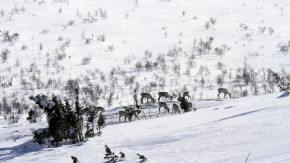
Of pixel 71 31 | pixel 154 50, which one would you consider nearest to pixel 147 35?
pixel 154 50

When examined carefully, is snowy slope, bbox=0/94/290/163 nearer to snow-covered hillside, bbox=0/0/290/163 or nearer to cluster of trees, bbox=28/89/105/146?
cluster of trees, bbox=28/89/105/146

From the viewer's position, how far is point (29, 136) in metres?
24.1

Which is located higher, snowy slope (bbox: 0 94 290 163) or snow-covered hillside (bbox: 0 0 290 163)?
snow-covered hillside (bbox: 0 0 290 163)

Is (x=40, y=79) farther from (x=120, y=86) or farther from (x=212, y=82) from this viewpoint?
(x=212, y=82)

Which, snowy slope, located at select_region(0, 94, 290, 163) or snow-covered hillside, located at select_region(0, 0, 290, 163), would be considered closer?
snowy slope, located at select_region(0, 94, 290, 163)

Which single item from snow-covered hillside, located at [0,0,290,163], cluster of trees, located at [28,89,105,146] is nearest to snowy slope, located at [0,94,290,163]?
cluster of trees, located at [28,89,105,146]

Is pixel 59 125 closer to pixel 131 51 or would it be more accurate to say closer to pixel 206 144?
pixel 206 144

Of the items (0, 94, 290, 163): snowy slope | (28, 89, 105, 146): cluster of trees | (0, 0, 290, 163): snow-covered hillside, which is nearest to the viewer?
(0, 94, 290, 163): snowy slope

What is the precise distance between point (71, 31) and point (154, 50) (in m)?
22.2

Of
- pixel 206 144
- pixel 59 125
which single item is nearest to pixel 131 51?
pixel 59 125

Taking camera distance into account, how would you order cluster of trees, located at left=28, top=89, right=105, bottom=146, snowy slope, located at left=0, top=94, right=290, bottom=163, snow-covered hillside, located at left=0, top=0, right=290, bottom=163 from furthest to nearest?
1. snow-covered hillside, located at left=0, top=0, right=290, bottom=163
2. cluster of trees, located at left=28, top=89, right=105, bottom=146
3. snowy slope, located at left=0, top=94, right=290, bottom=163

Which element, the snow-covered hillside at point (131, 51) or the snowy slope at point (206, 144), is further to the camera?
Answer: the snow-covered hillside at point (131, 51)

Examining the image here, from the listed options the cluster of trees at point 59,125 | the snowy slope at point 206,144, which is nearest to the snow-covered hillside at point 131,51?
the cluster of trees at point 59,125

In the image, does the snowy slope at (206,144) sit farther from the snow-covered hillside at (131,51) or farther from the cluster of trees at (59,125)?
the snow-covered hillside at (131,51)
